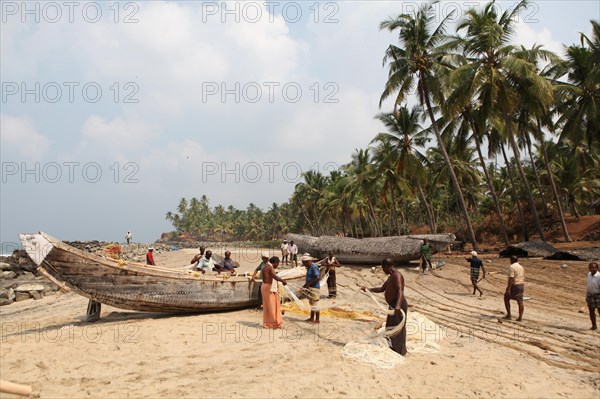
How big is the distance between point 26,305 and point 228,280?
36.7ft

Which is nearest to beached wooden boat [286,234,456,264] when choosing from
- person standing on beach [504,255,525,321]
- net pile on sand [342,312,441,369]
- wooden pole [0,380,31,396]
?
person standing on beach [504,255,525,321]

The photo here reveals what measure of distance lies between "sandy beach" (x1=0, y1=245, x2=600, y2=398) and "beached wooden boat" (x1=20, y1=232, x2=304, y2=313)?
36 centimetres

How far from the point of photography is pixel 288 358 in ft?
21.2

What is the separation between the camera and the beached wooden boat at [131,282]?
7992mm

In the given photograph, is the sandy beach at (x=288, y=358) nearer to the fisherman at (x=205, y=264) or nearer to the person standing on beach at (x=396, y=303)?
the person standing on beach at (x=396, y=303)

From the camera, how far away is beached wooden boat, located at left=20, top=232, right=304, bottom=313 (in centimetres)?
799

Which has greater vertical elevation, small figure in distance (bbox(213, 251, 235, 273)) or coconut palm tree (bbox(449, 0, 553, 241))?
coconut palm tree (bbox(449, 0, 553, 241))

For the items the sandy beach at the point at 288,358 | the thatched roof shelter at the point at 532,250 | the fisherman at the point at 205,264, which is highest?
the fisherman at the point at 205,264

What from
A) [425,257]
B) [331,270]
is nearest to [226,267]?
[331,270]

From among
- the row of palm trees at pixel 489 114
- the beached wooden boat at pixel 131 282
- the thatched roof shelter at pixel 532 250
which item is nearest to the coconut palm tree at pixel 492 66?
the row of palm trees at pixel 489 114

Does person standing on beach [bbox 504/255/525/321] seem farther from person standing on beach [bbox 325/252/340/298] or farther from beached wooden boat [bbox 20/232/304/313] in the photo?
beached wooden boat [bbox 20/232/304/313]

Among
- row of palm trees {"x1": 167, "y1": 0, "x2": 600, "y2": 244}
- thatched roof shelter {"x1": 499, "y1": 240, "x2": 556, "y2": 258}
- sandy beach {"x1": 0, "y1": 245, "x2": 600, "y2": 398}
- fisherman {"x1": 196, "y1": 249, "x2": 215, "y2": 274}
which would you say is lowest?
sandy beach {"x1": 0, "y1": 245, "x2": 600, "y2": 398}

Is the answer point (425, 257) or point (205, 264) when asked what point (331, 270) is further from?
point (425, 257)

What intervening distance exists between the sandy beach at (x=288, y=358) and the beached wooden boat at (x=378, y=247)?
8254 mm
